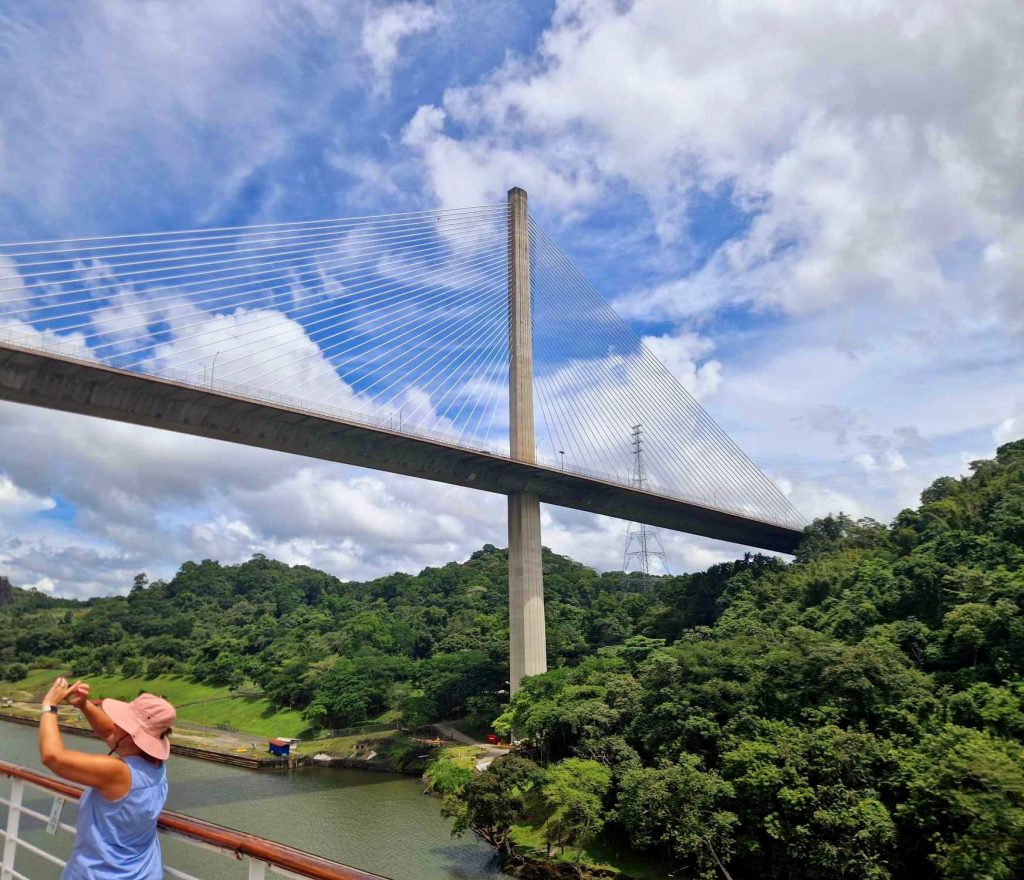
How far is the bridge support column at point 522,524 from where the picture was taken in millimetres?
27438

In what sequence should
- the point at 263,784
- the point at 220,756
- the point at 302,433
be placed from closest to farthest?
the point at 302,433
the point at 263,784
the point at 220,756

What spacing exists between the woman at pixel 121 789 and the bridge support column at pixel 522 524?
24986mm

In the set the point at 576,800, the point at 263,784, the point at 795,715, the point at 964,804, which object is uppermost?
the point at 795,715

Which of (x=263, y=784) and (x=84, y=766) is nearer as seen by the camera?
(x=84, y=766)

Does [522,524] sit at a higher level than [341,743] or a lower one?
higher

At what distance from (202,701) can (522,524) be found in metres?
25.8

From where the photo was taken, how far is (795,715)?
1642 centimetres

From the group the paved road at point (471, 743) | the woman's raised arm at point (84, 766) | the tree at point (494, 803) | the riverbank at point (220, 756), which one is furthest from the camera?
the riverbank at point (220, 756)

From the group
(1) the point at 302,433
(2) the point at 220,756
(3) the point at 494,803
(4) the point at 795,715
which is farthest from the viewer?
(2) the point at 220,756

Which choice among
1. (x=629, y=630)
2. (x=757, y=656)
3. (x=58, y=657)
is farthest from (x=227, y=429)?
(x=58, y=657)

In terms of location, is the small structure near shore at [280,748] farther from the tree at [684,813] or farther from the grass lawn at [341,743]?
the tree at [684,813]

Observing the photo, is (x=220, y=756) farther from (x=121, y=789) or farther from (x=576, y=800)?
(x=121, y=789)

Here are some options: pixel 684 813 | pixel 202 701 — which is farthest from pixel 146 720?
pixel 202 701

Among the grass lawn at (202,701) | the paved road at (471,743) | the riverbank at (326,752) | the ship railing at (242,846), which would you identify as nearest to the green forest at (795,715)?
the paved road at (471,743)
